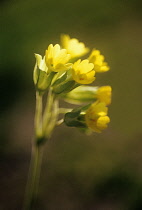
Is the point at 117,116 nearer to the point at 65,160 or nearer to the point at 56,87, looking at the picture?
the point at 65,160

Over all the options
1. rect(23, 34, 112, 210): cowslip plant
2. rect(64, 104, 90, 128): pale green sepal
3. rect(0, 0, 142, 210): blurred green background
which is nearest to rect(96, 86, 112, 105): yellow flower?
rect(23, 34, 112, 210): cowslip plant

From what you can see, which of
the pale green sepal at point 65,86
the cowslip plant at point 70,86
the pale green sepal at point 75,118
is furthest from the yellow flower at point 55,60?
the pale green sepal at point 75,118

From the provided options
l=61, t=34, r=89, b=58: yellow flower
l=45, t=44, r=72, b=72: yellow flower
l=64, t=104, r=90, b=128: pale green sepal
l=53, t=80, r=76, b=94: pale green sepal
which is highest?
l=61, t=34, r=89, b=58: yellow flower

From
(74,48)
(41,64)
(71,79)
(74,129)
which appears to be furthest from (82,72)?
(74,129)

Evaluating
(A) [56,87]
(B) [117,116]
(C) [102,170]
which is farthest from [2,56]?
(A) [56,87]

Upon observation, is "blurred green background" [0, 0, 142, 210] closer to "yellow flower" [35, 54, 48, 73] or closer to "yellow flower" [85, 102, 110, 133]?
"yellow flower" [85, 102, 110, 133]

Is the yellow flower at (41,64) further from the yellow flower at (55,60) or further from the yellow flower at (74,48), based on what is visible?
the yellow flower at (74,48)

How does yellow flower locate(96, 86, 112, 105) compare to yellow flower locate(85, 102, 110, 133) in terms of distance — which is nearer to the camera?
yellow flower locate(85, 102, 110, 133)
